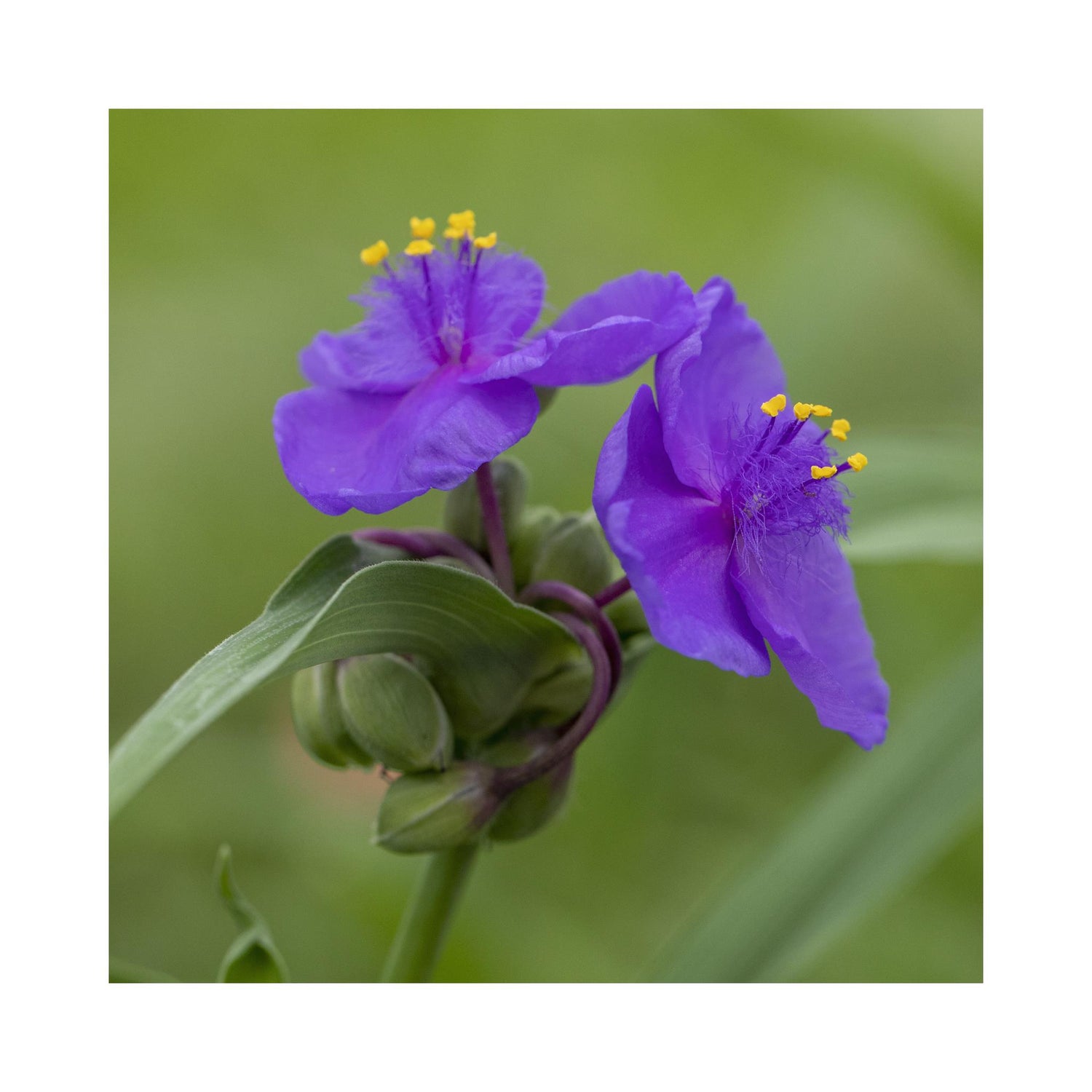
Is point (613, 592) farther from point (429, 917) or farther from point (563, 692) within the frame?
point (429, 917)

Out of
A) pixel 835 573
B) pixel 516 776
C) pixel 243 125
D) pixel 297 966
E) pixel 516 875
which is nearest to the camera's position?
pixel 516 776

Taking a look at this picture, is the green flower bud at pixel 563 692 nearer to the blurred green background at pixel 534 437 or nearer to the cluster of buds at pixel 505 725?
the cluster of buds at pixel 505 725

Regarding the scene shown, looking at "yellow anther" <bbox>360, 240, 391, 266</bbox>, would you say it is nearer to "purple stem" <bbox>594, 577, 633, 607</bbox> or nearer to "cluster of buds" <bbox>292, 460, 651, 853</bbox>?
"cluster of buds" <bbox>292, 460, 651, 853</bbox>

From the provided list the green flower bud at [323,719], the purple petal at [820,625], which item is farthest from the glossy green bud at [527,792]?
the purple petal at [820,625]

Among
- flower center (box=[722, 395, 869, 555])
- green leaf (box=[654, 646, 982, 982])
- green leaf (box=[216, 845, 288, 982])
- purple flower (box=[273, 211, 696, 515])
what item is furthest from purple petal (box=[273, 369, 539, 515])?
green leaf (box=[654, 646, 982, 982])

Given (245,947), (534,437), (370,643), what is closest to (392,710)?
(370,643)

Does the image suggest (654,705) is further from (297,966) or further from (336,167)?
(336,167)

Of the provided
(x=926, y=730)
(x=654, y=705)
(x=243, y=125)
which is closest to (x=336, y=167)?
(x=243, y=125)
